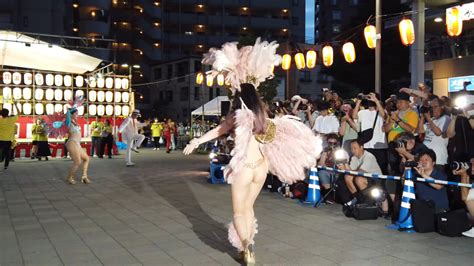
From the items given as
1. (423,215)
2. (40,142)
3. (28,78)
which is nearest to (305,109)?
(423,215)

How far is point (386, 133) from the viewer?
8.47 meters

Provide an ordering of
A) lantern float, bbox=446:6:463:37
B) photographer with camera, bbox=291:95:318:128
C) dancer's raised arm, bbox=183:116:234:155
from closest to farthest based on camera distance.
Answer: dancer's raised arm, bbox=183:116:234:155 < photographer with camera, bbox=291:95:318:128 < lantern float, bbox=446:6:463:37

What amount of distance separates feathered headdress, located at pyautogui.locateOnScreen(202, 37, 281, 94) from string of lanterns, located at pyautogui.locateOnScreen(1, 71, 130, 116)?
62.9ft

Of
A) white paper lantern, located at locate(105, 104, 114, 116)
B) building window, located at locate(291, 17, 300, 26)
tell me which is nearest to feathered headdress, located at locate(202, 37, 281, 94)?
white paper lantern, located at locate(105, 104, 114, 116)

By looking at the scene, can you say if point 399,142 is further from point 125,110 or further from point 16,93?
point 16,93

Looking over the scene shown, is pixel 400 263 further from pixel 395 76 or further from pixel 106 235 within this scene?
pixel 395 76

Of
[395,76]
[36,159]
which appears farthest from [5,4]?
[395,76]

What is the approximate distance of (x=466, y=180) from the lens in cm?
672

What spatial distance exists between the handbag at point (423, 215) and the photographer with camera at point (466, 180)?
45 cm

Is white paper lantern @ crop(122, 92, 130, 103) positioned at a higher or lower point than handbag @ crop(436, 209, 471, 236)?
higher

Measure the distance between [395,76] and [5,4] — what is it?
33.7 m

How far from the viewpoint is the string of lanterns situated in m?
23.7

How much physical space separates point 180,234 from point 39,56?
18777 mm

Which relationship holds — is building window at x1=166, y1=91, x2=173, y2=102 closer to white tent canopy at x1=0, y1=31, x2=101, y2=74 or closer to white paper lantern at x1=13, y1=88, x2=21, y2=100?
white tent canopy at x1=0, y1=31, x2=101, y2=74
